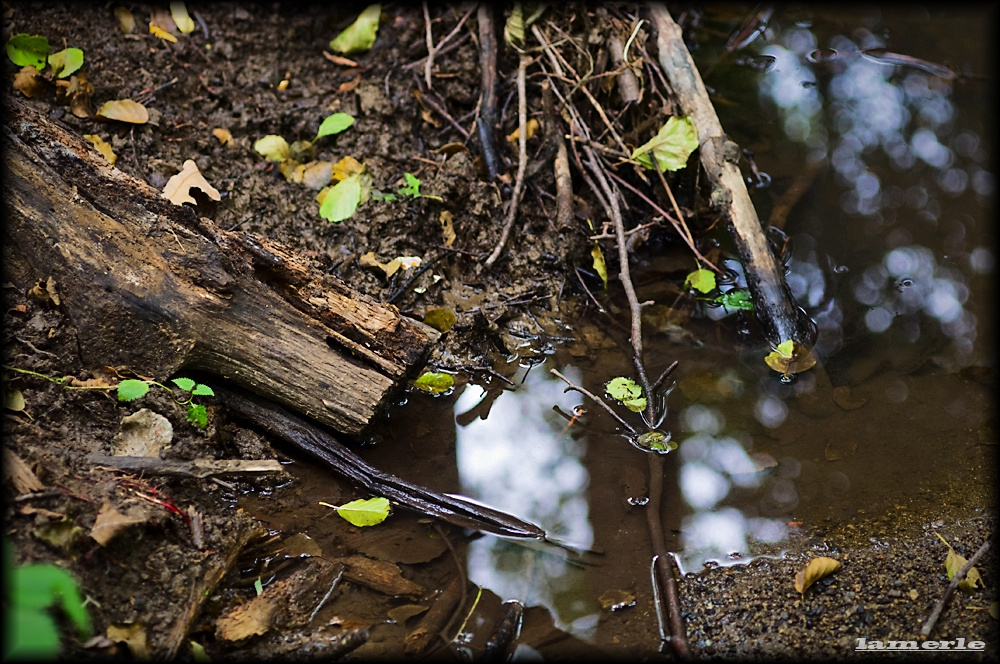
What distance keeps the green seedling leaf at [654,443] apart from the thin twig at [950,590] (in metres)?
1.07

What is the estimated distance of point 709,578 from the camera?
8.02ft

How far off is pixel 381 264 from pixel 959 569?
9.04ft

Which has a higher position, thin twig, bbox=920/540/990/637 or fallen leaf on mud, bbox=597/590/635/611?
fallen leaf on mud, bbox=597/590/635/611

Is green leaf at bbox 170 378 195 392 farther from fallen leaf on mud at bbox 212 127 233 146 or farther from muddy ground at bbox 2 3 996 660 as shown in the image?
fallen leaf on mud at bbox 212 127 233 146

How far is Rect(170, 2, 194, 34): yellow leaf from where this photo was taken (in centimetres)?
396

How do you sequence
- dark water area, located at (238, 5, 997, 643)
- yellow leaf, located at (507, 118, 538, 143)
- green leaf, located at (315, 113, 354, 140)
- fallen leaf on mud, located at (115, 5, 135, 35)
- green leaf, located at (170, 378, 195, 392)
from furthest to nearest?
1. yellow leaf, located at (507, 118, 538, 143)
2. fallen leaf on mud, located at (115, 5, 135, 35)
3. green leaf, located at (315, 113, 354, 140)
4. dark water area, located at (238, 5, 997, 643)
5. green leaf, located at (170, 378, 195, 392)

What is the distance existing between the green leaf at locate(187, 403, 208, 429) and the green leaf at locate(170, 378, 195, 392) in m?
0.08

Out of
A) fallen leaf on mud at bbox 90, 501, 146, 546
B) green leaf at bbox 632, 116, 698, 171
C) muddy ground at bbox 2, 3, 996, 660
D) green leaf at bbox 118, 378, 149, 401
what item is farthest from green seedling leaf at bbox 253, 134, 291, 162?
fallen leaf on mud at bbox 90, 501, 146, 546

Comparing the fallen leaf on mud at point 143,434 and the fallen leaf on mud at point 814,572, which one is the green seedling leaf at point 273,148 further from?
the fallen leaf on mud at point 814,572

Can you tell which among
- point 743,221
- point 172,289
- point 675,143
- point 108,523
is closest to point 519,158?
point 675,143

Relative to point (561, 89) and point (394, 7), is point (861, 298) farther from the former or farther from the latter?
point (394, 7)

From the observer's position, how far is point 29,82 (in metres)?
3.32

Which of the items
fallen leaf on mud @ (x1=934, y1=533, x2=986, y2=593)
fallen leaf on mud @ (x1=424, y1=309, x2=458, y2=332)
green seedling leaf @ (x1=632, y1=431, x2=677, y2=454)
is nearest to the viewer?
fallen leaf on mud @ (x1=934, y1=533, x2=986, y2=593)

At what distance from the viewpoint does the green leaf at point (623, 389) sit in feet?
10.0
